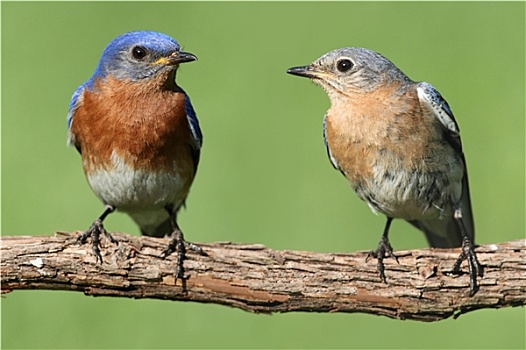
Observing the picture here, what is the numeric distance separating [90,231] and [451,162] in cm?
262

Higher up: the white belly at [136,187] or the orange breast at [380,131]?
the orange breast at [380,131]

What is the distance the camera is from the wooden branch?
18.9ft

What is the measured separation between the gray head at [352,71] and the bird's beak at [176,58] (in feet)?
2.48

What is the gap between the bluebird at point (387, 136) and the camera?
6281 millimetres

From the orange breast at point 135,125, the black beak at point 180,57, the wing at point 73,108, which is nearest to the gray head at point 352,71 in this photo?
the black beak at point 180,57

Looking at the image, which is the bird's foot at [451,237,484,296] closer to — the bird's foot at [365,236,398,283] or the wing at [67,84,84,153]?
the bird's foot at [365,236,398,283]

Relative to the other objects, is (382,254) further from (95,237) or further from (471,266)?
(95,237)

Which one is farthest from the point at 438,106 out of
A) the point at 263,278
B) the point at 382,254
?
the point at 263,278

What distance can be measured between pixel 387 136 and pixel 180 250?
1.65 meters

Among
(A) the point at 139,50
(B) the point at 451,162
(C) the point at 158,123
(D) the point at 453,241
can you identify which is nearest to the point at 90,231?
(C) the point at 158,123

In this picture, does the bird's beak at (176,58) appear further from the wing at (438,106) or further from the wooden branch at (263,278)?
the wing at (438,106)

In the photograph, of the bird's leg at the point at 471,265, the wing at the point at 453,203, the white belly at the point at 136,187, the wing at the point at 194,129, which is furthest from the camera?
the wing at the point at 194,129

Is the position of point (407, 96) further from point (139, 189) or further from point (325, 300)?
point (139, 189)

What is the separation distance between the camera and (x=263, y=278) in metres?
5.82
